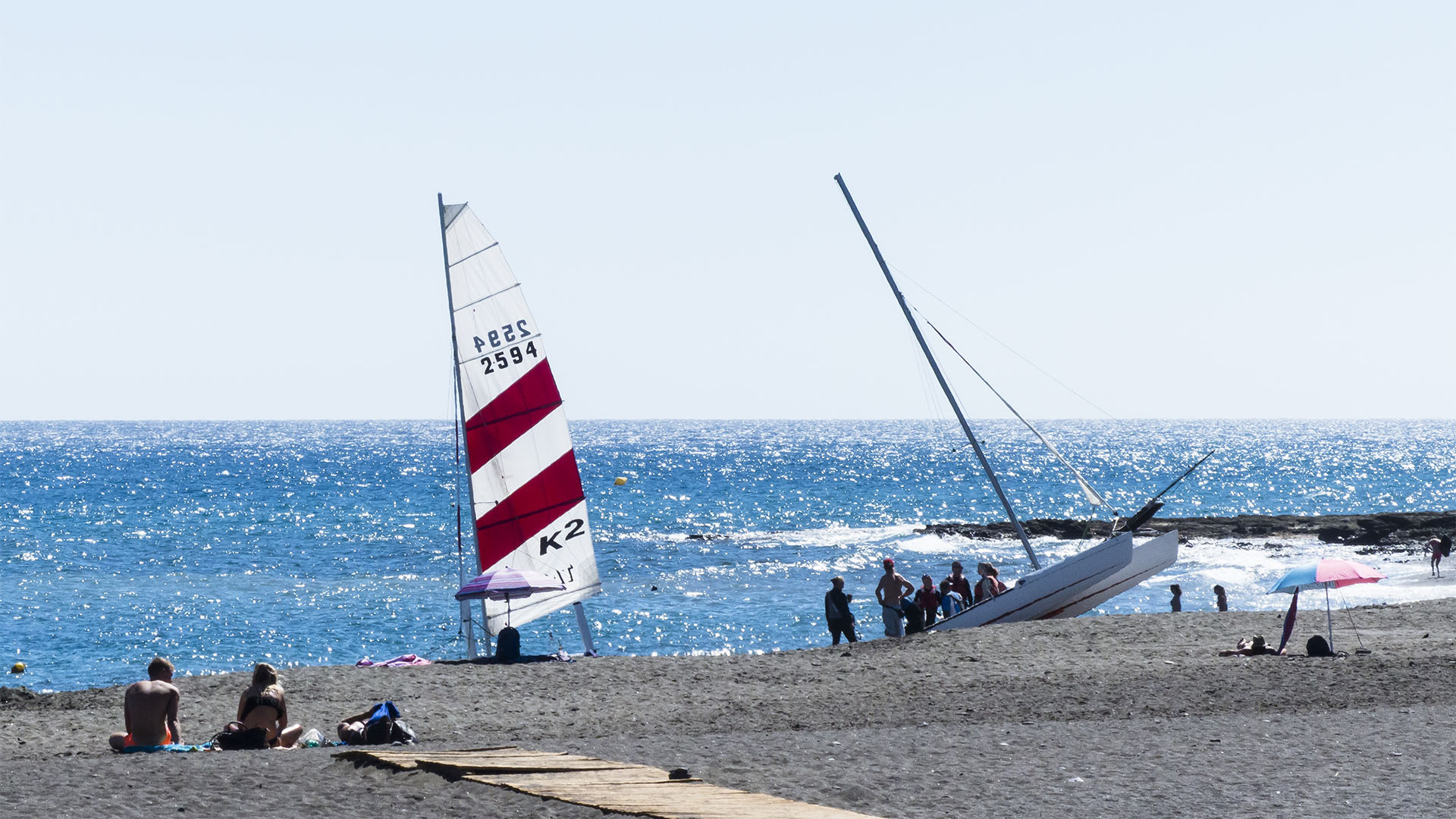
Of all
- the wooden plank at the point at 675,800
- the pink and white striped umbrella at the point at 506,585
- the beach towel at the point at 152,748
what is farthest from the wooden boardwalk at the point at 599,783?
the pink and white striped umbrella at the point at 506,585

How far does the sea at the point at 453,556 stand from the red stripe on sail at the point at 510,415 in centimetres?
535

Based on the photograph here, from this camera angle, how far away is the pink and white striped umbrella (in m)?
20.0

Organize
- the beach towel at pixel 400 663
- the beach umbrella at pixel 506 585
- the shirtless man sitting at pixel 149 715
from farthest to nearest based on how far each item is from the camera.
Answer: the beach towel at pixel 400 663
the beach umbrella at pixel 506 585
the shirtless man sitting at pixel 149 715

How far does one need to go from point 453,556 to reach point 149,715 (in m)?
45.6

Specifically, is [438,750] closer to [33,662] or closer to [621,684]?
[621,684]

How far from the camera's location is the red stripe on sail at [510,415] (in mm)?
21703

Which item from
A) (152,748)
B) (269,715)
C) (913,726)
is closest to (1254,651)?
A: (913,726)

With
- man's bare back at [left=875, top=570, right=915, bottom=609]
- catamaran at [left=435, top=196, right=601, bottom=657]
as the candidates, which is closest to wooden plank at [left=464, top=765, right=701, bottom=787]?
catamaran at [left=435, top=196, right=601, bottom=657]

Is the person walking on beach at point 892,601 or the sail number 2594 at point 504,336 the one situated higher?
the sail number 2594 at point 504,336

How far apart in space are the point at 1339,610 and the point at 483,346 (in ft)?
54.7

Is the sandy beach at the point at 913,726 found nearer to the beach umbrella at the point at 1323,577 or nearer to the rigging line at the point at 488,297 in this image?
the beach umbrella at the point at 1323,577

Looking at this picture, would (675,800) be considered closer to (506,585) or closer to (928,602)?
(506,585)

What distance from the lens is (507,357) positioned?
862 inches

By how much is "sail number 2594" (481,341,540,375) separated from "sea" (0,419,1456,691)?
624 centimetres
